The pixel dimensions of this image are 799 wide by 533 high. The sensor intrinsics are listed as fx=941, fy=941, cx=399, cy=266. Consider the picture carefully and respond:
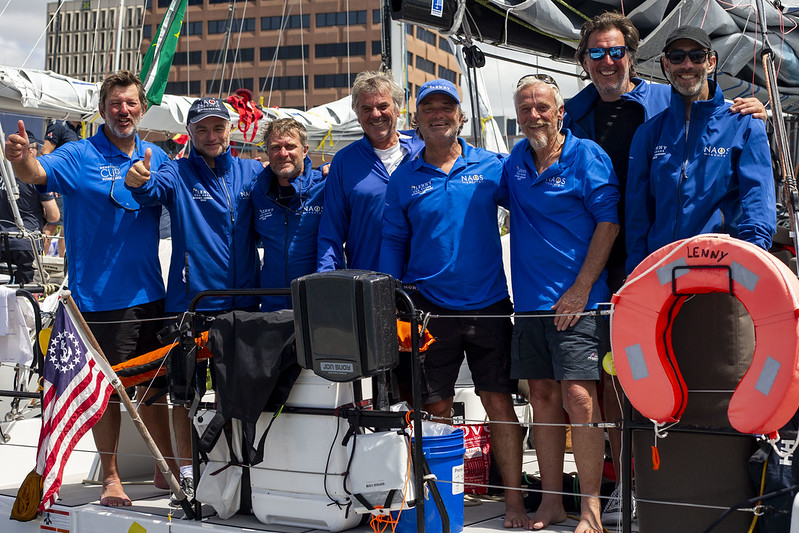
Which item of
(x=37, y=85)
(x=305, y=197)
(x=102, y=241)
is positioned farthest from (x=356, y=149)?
(x=37, y=85)

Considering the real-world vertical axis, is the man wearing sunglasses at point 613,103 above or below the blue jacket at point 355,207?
above

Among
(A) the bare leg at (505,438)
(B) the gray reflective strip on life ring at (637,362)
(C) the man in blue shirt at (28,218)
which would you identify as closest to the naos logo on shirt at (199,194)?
(A) the bare leg at (505,438)

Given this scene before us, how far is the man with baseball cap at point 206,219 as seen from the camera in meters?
4.71

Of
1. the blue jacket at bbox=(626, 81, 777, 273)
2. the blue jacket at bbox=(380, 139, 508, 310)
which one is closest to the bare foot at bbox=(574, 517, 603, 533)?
the blue jacket at bbox=(380, 139, 508, 310)

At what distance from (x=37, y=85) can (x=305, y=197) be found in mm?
6008

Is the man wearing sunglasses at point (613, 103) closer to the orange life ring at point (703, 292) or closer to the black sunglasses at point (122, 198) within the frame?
the orange life ring at point (703, 292)

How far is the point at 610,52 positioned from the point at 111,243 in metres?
2.61

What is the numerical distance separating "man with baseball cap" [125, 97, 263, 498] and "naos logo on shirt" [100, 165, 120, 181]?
7.2 inches

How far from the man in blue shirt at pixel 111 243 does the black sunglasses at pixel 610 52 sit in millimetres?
2238

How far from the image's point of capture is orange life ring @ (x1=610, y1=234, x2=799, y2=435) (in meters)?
2.94

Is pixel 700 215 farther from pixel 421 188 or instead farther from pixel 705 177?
pixel 421 188

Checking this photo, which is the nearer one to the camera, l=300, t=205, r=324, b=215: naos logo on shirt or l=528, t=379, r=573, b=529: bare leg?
l=528, t=379, r=573, b=529: bare leg

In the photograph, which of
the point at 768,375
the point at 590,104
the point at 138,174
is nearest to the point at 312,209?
the point at 138,174

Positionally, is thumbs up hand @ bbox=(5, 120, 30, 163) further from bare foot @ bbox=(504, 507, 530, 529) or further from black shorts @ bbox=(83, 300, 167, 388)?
bare foot @ bbox=(504, 507, 530, 529)
